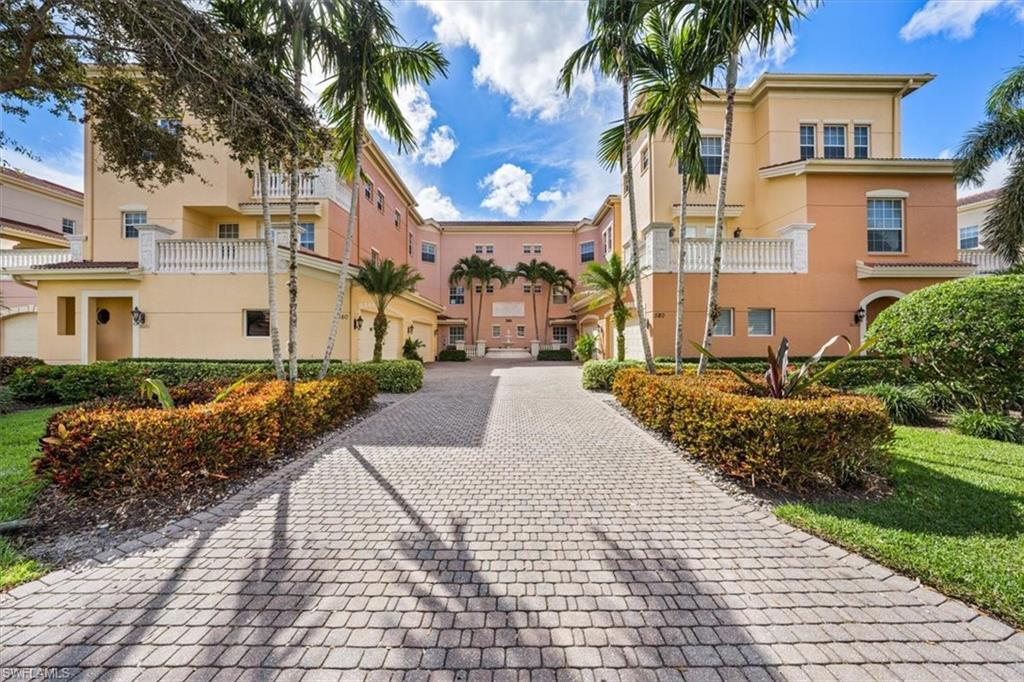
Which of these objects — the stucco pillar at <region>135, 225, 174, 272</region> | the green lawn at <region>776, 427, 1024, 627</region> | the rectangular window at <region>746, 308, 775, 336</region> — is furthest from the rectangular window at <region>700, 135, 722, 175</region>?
the stucco pillar at <region>135, 225, 174, 272</region>

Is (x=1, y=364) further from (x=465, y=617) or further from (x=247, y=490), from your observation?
(x=465, y=617)

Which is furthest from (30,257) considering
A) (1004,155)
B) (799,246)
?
(1004,155)

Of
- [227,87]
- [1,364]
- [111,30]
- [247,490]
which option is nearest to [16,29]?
[111,30]

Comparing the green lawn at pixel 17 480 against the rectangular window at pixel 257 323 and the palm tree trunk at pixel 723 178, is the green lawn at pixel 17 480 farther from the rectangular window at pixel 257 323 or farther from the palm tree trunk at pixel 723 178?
the palm tree trunk at pixel 723 178

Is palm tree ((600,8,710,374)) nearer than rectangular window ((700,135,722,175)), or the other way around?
palm tree ((600,8,710,374))

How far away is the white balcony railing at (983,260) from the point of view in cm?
1301

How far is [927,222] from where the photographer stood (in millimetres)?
12656

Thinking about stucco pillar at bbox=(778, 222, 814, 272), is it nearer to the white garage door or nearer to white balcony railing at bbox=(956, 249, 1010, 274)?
white balcony railing at bbox=(956, 249, 1010, 274)

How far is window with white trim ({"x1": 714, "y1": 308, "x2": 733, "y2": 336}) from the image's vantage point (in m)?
12.0

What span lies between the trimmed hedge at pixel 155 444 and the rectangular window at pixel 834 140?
20.3 meters

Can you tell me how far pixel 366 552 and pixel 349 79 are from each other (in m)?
8.74

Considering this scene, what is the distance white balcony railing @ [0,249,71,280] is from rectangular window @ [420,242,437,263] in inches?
735

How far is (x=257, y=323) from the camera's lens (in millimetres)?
12484

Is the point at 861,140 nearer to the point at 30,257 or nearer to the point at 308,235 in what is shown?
the point at 308,235
